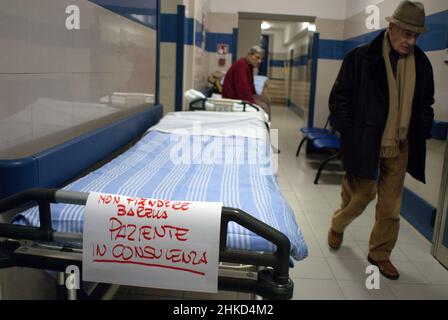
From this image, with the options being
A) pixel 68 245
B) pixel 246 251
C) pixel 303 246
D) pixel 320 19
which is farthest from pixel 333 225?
pixel 320 19

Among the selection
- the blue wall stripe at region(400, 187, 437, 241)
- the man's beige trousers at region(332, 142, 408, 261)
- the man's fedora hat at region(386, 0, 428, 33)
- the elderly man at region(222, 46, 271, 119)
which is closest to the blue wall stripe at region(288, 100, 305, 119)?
the elderly man at region(222, 46, 271, 119)

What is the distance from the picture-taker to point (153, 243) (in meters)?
1.33

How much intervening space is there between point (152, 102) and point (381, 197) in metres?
2.16

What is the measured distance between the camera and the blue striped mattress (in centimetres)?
148

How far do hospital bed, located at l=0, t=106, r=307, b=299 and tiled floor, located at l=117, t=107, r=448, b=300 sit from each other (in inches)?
32.3

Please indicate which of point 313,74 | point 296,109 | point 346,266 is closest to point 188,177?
point 346,266

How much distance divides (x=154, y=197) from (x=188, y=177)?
390mm

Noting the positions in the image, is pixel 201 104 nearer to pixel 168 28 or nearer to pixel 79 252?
pixel 168 28

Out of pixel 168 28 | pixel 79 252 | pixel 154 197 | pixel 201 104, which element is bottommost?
pixel 79 252

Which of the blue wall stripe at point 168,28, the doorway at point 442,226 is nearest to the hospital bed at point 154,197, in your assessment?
the doorway at point 442,226

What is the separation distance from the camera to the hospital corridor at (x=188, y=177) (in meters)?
1.35

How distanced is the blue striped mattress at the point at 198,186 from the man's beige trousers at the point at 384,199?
0.86 meters

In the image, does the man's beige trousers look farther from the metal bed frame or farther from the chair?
the chair

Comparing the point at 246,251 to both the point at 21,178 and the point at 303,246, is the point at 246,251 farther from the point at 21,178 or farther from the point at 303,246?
the point at 21,178
